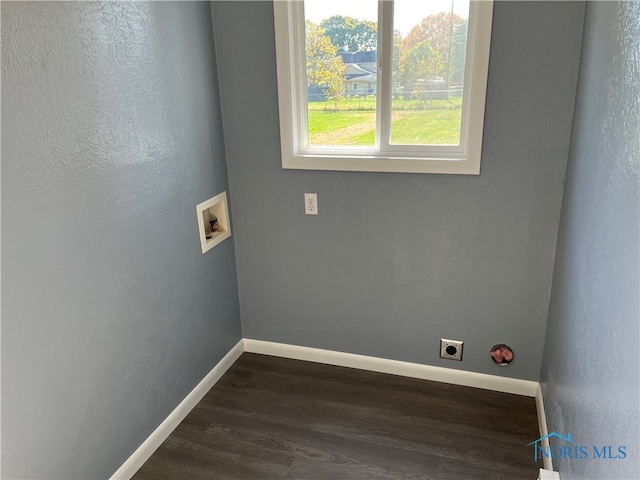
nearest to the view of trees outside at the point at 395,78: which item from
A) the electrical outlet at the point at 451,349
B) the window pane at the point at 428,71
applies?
the window pane at the point at 428,71

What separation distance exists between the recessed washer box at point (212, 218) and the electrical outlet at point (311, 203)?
1.37 feet

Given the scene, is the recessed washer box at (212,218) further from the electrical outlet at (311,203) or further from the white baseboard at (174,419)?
the white baseboard at (174,419)

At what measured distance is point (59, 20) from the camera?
4.71 feet

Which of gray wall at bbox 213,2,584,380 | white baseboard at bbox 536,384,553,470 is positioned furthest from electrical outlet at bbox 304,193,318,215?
white baseboard at bbox 536,384,553,470

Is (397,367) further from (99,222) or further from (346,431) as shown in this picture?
(99,222)

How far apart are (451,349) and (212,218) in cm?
138

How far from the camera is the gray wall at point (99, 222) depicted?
1.37 meters

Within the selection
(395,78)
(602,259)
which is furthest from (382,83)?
(602,259)

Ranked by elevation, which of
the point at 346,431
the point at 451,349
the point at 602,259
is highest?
the point at 602,259

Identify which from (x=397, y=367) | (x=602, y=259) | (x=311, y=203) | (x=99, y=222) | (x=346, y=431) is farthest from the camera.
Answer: (x=397, y=367)

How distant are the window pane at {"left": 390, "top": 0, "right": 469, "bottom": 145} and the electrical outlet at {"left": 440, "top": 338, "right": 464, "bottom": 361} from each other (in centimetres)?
97

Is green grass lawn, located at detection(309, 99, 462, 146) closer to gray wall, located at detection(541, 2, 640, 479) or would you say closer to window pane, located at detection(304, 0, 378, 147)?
window pane, located at detection(304, 0, 378, 147)

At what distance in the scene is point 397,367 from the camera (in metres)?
2.54

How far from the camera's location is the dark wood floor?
195 centimetres
